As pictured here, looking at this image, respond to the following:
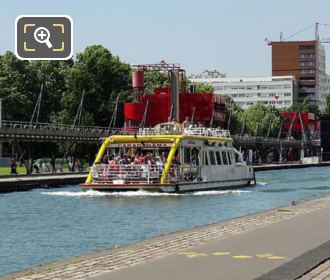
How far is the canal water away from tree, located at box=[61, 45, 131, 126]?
73491mm

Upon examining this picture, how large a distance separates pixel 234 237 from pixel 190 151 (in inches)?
1458

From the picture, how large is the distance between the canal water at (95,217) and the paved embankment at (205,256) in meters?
3.05

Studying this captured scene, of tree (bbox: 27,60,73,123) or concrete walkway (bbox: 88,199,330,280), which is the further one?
tree (bbox: 27,60,73,123)

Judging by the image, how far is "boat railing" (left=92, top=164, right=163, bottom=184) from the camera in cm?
5591

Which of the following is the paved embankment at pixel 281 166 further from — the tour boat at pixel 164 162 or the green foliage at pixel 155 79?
the tour boat at pixel 164 162

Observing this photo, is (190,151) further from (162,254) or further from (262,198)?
(162,254)

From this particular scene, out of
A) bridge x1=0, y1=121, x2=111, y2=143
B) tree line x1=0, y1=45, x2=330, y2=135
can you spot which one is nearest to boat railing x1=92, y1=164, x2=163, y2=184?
bridge x1=0, y1=121, x2=111, y2=143

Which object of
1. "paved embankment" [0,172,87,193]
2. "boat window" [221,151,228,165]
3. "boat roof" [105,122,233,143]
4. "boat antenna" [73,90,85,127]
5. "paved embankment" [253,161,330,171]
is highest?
"boat antenna" [73,90,85,127]

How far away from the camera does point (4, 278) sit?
17.7 m

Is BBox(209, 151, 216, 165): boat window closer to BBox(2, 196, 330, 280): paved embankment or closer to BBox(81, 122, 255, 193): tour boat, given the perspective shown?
BBox(81, 122, 255, 193): tour boat

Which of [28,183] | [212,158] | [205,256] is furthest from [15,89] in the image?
[205,256]

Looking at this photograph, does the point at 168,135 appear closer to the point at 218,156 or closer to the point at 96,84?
the point at 218,156

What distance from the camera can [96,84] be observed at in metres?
140

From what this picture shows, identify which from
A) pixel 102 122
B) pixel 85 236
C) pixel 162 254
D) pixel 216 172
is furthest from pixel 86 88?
pixel 162 254
